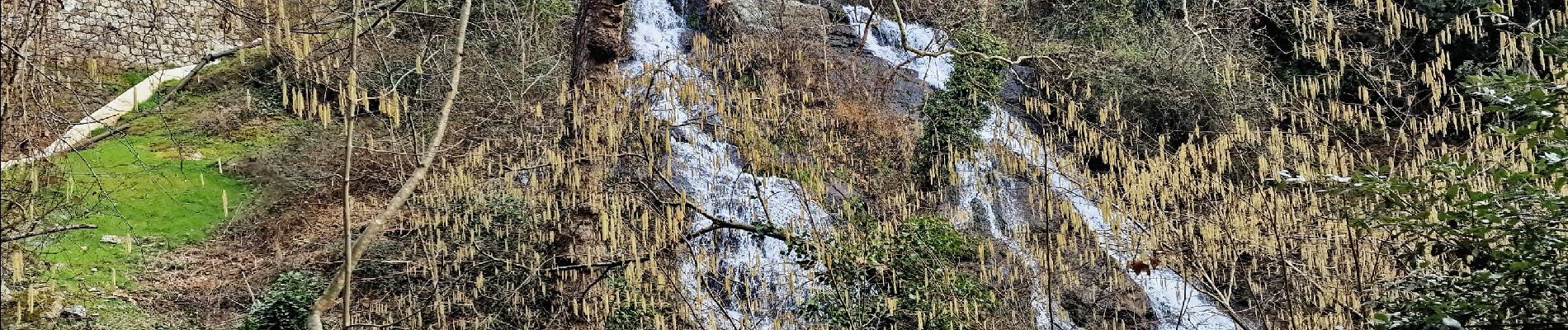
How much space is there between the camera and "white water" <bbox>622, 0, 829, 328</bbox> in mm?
9648

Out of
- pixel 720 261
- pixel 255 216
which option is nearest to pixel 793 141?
pixel 720 261

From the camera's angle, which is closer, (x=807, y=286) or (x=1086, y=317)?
(x=807, y=286)

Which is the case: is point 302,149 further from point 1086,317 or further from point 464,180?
point 1086,317

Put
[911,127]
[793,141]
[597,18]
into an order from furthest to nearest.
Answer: [911,127] < [793,141] < [597,18]

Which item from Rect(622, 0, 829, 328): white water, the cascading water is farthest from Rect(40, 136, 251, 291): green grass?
the cascading water

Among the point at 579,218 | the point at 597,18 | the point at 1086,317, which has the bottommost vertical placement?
the point at 1086,317

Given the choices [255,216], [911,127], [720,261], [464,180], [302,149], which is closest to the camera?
[464,180]

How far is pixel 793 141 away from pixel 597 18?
5.74 meters

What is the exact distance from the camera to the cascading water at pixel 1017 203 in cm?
1144

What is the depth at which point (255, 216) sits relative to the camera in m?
11.9

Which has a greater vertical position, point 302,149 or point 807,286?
point 302,149

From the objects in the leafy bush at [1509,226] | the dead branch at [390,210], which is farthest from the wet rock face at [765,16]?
the leafy bush at [1509,226]

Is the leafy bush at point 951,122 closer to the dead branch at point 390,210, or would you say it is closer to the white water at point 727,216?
the white water at point 727,216

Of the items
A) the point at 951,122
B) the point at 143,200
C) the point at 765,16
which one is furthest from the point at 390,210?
the point at 765,16
